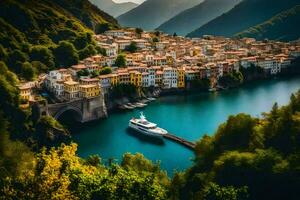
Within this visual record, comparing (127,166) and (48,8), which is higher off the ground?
(48,8)

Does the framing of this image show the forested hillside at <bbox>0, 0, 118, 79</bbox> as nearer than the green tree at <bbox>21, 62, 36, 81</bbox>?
No

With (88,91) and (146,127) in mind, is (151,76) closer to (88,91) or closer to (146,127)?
(88,91)

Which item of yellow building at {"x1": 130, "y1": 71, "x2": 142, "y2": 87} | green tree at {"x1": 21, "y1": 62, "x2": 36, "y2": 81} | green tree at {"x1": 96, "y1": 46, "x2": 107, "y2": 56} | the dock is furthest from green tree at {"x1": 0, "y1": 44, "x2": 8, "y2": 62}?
the dock

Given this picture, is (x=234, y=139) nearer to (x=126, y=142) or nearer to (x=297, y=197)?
(x=297, y=197)

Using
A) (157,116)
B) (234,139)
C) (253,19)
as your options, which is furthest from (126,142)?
(253,19)

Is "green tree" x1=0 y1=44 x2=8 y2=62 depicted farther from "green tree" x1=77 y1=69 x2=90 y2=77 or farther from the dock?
the dock

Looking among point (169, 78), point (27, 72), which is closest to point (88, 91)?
point (27, 72)

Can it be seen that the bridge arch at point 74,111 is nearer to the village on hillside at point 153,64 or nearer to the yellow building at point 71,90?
the village on hillside at point 153,64

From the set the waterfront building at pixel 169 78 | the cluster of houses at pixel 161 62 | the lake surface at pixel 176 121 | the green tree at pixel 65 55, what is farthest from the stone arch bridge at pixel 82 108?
the green tree at pixel 65 55
